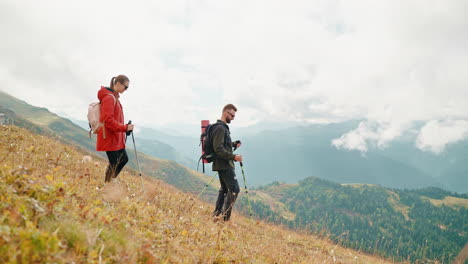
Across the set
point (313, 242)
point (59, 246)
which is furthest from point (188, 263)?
point (313, 242)

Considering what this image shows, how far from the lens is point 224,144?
8.31m

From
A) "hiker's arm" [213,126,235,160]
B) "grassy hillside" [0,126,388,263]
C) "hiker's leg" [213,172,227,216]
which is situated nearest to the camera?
"grassy hillside" [0,126,388,263]

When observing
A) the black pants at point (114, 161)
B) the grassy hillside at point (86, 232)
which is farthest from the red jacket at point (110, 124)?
the grassy hillside at point (86, 232)

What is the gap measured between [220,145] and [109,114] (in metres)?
3.20

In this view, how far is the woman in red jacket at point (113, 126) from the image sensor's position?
6.73m

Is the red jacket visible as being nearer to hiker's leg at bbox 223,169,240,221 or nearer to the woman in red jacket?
the woman in red jacket

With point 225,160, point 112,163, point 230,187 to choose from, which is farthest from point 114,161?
point 230,187

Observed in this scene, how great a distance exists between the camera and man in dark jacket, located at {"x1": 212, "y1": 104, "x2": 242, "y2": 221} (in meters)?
8.02

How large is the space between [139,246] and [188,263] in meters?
0.79

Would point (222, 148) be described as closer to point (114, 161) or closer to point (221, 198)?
point (221, 198)

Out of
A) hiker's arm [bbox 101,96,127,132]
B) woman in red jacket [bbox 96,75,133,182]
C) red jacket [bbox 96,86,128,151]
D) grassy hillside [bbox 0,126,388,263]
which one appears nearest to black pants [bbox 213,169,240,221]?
grassy hillside [bbox 0,126,388,263]

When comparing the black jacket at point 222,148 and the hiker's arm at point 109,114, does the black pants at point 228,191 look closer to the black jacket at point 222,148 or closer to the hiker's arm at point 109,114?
the black jacket at point 222,148

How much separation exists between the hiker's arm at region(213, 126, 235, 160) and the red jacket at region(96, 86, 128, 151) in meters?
2.63

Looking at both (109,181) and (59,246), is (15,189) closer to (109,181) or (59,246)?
(59,246)
